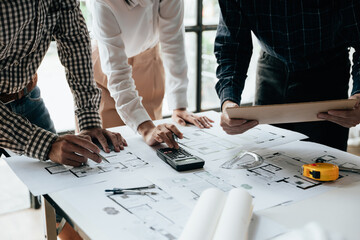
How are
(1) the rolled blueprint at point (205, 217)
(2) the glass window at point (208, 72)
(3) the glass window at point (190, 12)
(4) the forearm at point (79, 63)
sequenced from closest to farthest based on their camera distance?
1. (1) the rolled blueprint at point (205, 217)
2. (4) the forearm at point (79, 63)
3. (3) the glass window at point (190, 12)
4. (2) the glass window at point (208, 72)

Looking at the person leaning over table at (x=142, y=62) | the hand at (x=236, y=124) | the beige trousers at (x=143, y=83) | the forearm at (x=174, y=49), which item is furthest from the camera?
the beige trousers at (x=143, y=83)

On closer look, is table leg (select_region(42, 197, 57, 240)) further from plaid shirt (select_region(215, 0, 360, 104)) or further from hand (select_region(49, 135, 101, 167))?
plaid shirt (select_region(215, 0, 360, 104))

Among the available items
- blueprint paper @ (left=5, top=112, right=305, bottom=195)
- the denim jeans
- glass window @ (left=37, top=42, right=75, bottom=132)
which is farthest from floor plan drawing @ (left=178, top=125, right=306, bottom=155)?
glass window @ (left=37, top=42, right=75, bottom=132)

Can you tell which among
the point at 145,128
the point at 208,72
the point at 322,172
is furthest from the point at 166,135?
the point at 208,72

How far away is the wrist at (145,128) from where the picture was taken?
139 cm

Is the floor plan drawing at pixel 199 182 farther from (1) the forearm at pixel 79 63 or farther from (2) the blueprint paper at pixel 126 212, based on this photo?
(1) the forearm at pixel 79 63

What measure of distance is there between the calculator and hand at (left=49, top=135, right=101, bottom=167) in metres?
0.18

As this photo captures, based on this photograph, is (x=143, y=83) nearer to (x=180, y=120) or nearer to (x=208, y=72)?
(x=180, y=120)

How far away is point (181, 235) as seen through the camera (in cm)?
76

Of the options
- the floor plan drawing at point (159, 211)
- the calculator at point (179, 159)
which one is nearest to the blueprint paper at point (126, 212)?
the floor plan drawing at point (159, 211)

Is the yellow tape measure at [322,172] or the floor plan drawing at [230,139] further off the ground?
the yellow tape measure at [322,172]

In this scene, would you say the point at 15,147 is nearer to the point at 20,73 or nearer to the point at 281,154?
the point at 20,73

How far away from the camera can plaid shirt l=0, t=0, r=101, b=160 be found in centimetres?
117

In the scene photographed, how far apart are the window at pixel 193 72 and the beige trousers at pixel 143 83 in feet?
2.89
